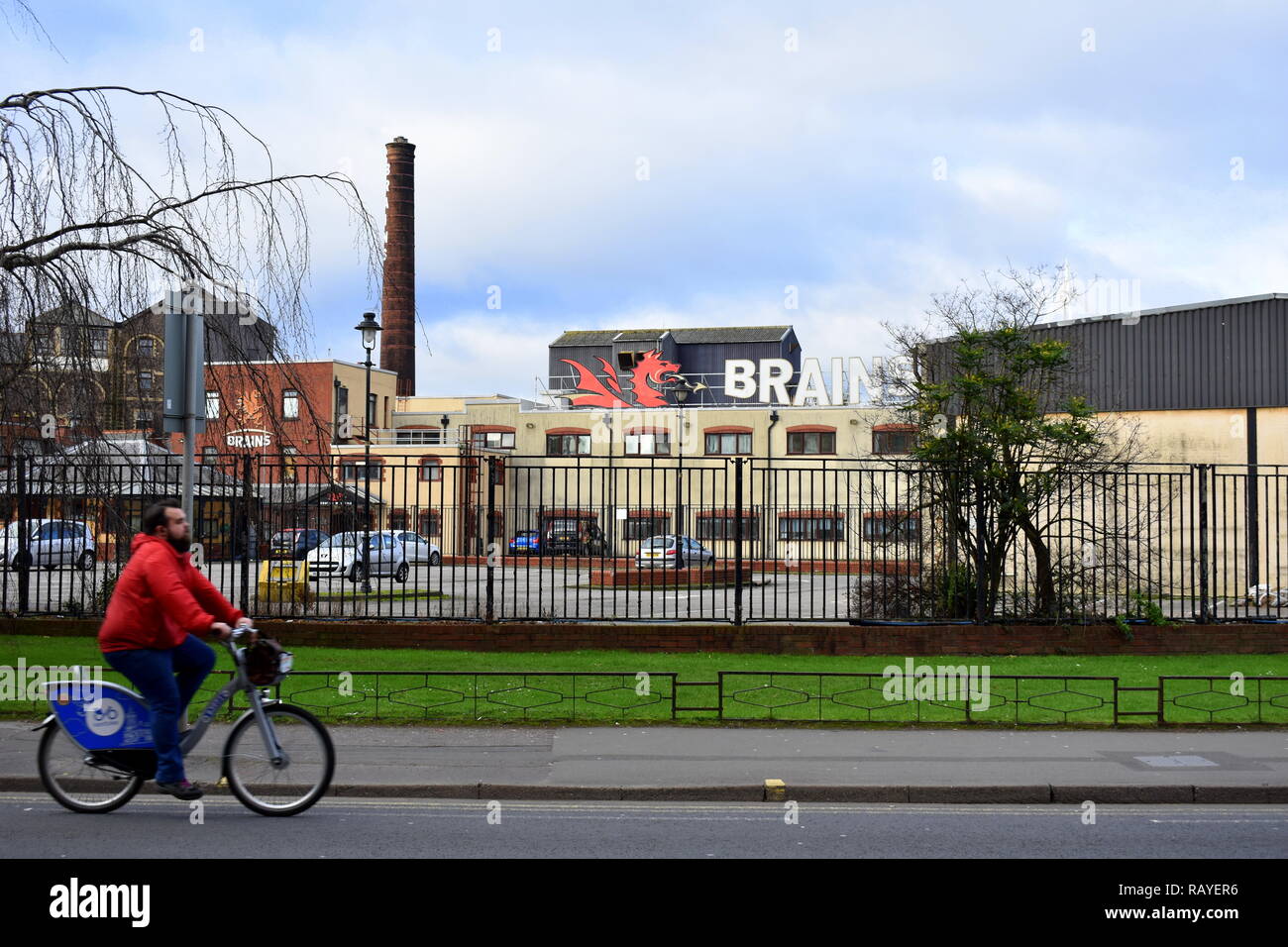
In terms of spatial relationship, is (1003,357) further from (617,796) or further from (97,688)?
(97,688)

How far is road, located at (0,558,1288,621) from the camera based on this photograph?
16953mm

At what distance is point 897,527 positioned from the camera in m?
18.5

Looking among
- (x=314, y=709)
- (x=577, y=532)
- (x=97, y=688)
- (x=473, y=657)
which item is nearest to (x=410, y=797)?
(x=97, y=688)

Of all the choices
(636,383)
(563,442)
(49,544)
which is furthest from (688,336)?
(49,544)

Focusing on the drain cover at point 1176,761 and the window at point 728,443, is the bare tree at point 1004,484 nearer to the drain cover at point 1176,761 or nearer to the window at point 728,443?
the drain cover at point 1176,761

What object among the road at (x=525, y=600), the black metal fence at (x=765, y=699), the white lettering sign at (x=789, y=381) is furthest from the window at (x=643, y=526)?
the white lettering sign at (x=789, y=381)

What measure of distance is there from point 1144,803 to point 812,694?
4.65m

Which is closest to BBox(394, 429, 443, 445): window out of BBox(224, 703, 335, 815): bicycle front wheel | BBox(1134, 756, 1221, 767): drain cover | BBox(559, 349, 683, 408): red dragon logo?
BBox(559, 349, 683, 408): red dragon logo

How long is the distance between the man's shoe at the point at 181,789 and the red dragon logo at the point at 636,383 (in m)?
59.7

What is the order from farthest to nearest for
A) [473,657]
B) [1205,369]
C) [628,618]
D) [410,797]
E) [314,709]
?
[1205,369]
[628,618]
[473,657]
[314,709]
[410,797]

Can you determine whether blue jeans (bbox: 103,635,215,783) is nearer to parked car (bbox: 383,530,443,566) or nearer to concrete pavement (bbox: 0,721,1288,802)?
concrete pavement (bbox: 0,721,1288,802)

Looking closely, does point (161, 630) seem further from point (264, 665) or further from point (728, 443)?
point (728, 443)

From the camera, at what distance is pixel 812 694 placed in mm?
13352

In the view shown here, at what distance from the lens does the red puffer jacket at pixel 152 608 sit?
25.2 ft
